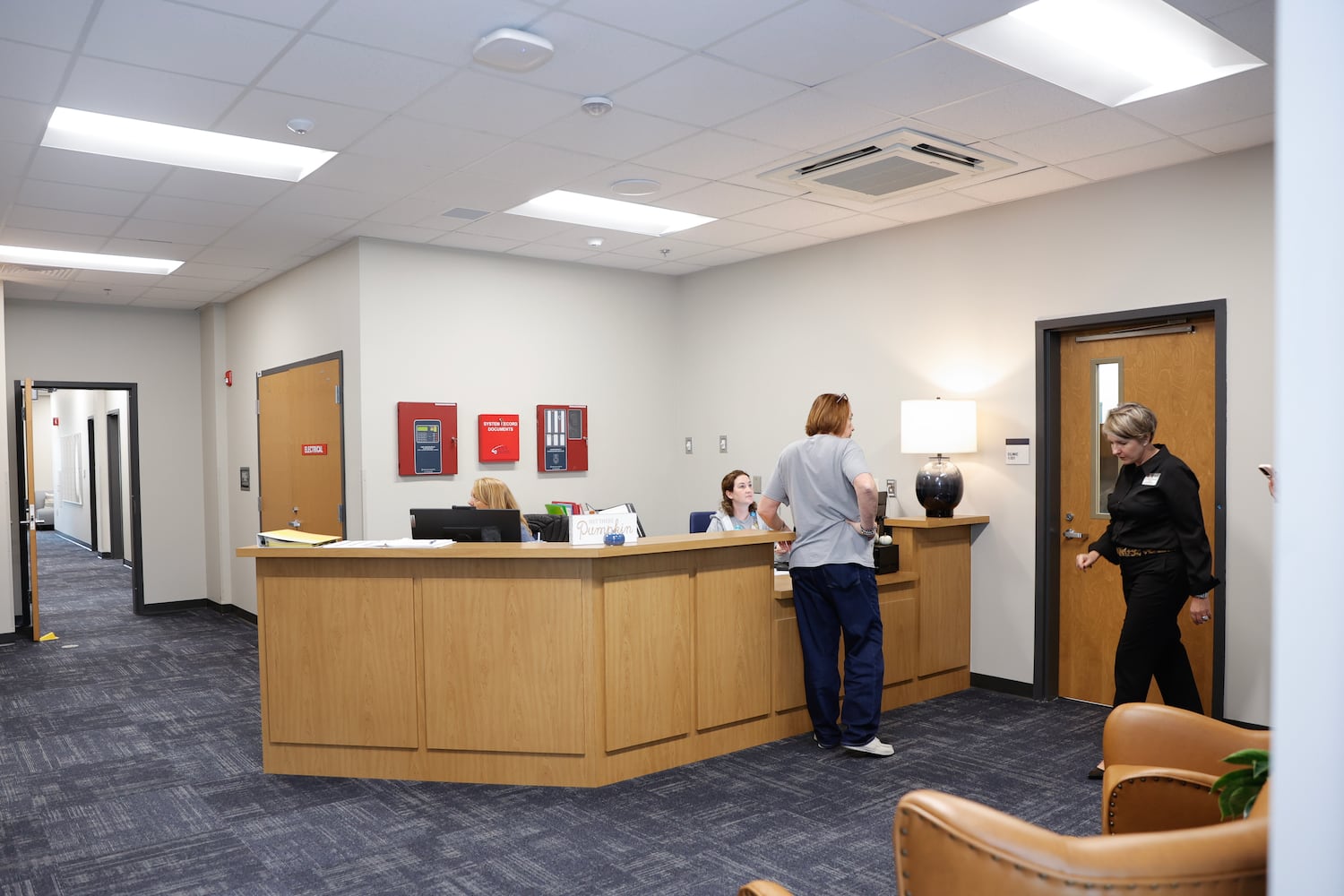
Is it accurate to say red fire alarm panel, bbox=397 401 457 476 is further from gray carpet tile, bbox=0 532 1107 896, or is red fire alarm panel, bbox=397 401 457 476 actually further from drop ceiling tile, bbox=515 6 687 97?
drop ceiling tile, bbox=515 6 687 97

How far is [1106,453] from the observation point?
5.33 metres

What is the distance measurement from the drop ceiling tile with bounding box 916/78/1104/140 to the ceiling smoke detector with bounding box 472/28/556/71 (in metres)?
1.71

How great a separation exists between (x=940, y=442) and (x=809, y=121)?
213 centimetres

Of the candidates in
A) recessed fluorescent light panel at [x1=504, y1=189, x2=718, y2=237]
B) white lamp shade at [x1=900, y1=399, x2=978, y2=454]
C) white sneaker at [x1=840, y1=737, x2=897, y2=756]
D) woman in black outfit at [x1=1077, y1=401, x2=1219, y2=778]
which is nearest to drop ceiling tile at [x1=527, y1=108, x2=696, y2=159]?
recessed fluorescent light panel at [x1=504, y1=189, x2=718, y2=237]

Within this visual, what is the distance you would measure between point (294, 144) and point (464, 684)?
2.55 meters

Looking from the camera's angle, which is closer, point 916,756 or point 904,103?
point 904,103

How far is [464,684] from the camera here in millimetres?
4148

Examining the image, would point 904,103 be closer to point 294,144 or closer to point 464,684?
point 294,144

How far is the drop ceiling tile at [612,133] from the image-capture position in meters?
4.20

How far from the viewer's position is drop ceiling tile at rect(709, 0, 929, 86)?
3.22 meters

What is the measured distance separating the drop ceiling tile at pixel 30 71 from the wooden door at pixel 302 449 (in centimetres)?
296

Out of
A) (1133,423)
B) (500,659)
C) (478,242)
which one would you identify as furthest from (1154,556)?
(478,242)

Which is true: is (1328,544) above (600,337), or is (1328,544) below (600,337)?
below

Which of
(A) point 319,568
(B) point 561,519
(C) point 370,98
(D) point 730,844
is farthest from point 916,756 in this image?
(C) point 370,98
